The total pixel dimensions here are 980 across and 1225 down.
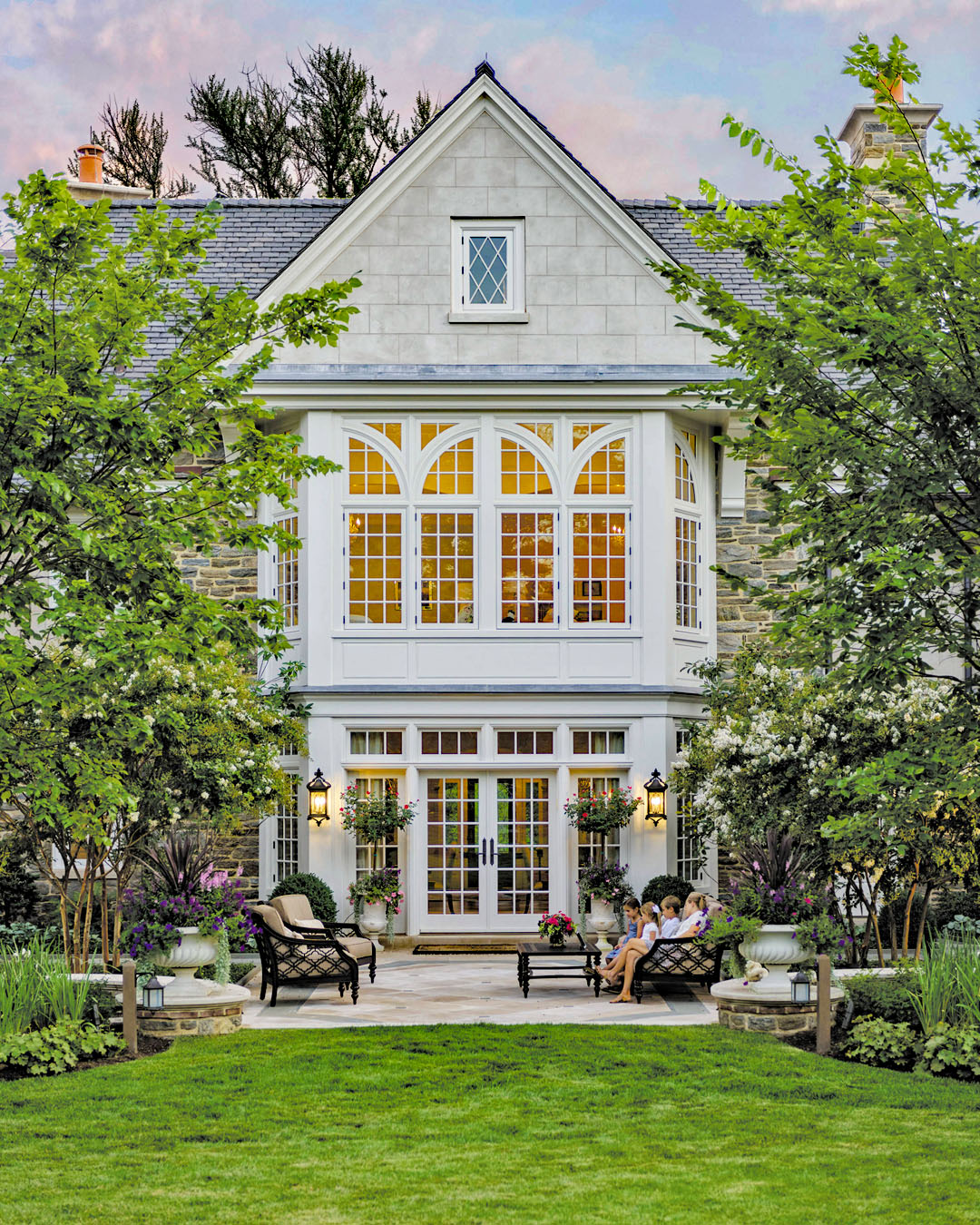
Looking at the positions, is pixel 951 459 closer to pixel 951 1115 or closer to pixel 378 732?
pixel 951 1115

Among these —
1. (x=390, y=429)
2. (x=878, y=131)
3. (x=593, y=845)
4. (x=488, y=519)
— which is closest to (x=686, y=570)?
(x=488, y=519)

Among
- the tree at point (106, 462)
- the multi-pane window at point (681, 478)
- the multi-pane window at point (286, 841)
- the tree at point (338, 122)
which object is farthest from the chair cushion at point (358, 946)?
the tree at point (338, 122)

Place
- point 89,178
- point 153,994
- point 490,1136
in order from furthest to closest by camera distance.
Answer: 1. point 89,178
2. point 153,994
3. point 490,1136

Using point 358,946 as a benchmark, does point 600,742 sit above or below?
above

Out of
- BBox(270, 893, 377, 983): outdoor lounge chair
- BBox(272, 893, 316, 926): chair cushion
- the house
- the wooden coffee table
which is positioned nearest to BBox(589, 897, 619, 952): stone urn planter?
the house

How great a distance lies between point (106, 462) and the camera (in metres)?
8.66

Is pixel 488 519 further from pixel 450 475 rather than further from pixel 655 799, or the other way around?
pixel 655 799

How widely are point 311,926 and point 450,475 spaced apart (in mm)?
5859

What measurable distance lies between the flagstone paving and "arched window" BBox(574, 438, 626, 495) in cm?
591

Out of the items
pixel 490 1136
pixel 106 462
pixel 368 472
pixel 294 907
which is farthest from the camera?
pixel 368 472

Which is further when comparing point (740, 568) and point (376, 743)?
point (740, 568)

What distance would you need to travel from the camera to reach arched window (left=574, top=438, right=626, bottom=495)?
17000 millimetres

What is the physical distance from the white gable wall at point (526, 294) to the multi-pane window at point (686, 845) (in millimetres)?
4711

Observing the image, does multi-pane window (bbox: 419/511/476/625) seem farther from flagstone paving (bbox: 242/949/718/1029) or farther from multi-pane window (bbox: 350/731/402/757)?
flagstone paving (bbox: 242/949/718/1029)
